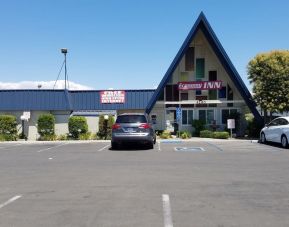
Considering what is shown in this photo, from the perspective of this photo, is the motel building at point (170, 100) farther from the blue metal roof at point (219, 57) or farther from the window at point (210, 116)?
the blue metal roof at point (219, 57)

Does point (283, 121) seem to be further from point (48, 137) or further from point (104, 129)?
point (48, 137)

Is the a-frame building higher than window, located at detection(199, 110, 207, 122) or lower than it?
higher

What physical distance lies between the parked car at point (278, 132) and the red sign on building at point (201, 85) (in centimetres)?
952

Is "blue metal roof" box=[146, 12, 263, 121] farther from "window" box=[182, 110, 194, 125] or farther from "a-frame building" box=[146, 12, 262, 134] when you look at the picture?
"window" box=[182, 110, 194, 125]

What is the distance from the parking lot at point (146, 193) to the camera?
266 inches

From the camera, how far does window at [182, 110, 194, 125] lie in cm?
3388

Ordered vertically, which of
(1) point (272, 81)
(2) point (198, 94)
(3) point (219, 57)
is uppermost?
(3) point (219, 57)

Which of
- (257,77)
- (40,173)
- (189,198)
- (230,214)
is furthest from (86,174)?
(257,77)

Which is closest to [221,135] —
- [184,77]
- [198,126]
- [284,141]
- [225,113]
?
[198,126]

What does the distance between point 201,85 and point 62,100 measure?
418 inches

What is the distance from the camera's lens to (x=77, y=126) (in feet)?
99.2

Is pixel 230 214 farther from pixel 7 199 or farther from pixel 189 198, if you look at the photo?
pixel 7 199

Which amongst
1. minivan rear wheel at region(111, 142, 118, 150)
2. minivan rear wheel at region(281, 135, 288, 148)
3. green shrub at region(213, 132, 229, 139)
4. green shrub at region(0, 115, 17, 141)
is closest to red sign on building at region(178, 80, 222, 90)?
green shrub at region(213, 132, 229, 139)

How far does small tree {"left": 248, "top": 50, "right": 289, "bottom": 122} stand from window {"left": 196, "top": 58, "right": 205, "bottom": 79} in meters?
6.00
